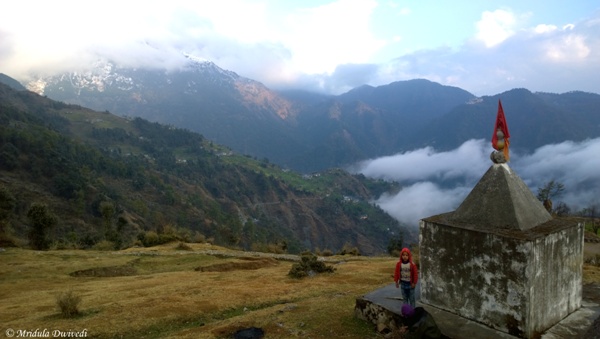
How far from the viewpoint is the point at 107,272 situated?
26125 mm

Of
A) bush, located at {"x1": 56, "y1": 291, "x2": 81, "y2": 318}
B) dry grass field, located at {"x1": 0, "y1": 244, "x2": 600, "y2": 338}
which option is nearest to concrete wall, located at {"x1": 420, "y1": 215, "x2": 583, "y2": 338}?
dry grass field, located at {"x1": 0, "y1": 244, "x2": 600, "y2": 338}

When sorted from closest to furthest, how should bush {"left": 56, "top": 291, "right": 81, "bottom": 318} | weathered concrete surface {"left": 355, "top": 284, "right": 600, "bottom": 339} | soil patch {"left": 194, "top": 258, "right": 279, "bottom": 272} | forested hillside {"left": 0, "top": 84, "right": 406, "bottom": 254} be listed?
weathered concrete surface {"left": 355, "top": 284, "right": 600, "bottom": 339} < bush {"left": 56, "top": 291, "right": 81, "bottom": 318} < soil patch {"left": 194, "top": 258, "right": 279, "bottom": 272} < forested hillside {"left": 0, "top": 84, "right": 406, "bottom": 254}

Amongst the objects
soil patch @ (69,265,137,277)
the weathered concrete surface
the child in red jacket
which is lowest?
soil patch @ (69,265,137,277)

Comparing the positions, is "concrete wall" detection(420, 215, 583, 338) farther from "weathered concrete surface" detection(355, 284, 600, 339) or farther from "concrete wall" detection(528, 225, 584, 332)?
"weathered concrete surface" detection(355, 284, 600, 339)

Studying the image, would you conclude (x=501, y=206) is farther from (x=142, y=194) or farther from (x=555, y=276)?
(x=142, y=194)

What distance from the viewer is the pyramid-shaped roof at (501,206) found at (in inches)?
438

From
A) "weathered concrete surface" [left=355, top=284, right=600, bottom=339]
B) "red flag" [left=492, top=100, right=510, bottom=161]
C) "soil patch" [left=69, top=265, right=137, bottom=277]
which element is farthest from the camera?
"soil patch" [left=69, top=265, right=137, bottom=277]

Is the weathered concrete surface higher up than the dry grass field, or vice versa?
the weathered concrete surface

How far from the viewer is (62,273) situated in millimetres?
25188

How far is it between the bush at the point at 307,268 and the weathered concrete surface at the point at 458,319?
8456 millimetres

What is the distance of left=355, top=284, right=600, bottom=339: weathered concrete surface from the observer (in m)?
10.7

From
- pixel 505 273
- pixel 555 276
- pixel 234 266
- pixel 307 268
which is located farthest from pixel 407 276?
pixel 234 266

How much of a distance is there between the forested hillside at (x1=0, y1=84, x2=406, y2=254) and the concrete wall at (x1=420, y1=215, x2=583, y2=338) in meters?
33.4

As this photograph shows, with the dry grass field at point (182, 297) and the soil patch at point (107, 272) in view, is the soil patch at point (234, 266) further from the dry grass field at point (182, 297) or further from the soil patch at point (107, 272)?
the soil patch at point (107, 272)
